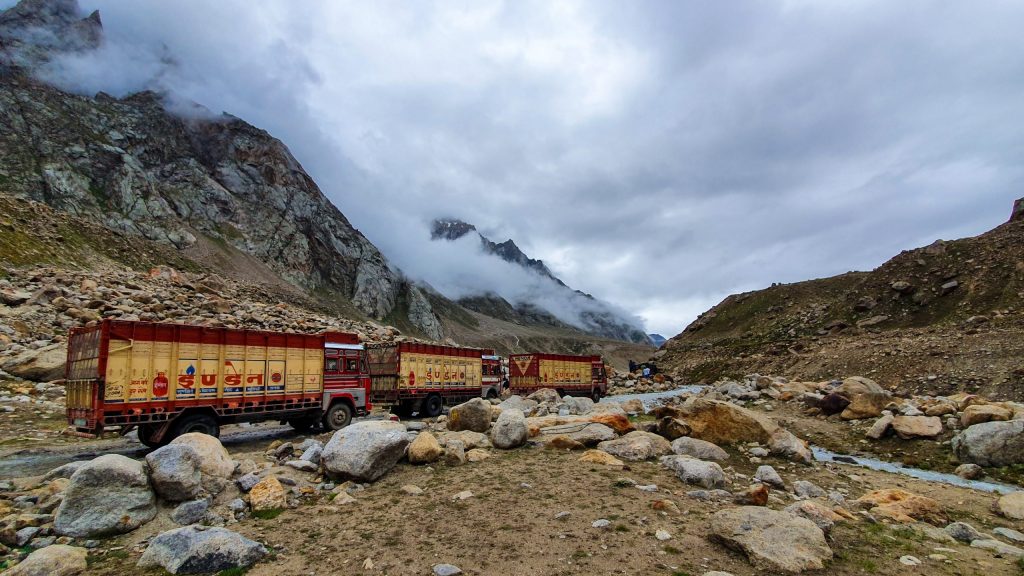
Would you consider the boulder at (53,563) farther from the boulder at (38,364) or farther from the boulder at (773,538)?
the boulder at (38,364)

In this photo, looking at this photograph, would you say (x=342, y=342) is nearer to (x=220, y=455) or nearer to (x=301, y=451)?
(x=301, y=451)

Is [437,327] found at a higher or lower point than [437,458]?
higher

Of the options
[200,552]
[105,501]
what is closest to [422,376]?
[105,501]

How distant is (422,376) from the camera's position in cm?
2716

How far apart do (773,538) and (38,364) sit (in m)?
28.0

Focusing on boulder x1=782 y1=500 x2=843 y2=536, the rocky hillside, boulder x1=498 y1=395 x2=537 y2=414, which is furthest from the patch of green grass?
the rocky hillside

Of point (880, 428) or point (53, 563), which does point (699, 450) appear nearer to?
point (880, 428)

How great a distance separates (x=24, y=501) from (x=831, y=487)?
17.6 metres

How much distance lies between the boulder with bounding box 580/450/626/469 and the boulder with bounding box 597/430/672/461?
57cm

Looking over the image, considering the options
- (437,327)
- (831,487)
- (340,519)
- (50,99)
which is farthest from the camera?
(437,327)

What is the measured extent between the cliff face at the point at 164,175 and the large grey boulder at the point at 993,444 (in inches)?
4005

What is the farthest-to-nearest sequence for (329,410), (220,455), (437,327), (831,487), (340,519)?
(437,327) → (329,410) → (831,487) → (220,455) → (340,519)

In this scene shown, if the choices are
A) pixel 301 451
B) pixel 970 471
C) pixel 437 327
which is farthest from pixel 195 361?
pixel 437 327

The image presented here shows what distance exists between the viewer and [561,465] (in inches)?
504
